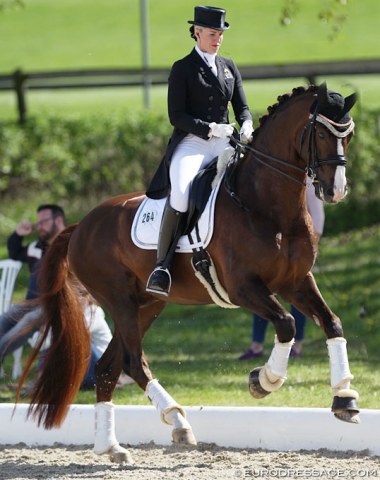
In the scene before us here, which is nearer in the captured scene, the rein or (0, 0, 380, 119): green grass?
the rein

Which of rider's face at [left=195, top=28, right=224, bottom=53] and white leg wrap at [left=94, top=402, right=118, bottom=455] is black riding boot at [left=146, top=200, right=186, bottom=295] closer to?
white leg wrap at [left=94, top=402, right=118, bottom=455]

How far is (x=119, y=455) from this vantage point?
663 cm

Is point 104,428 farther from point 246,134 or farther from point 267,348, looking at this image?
point 267,348

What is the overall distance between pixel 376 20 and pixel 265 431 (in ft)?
130

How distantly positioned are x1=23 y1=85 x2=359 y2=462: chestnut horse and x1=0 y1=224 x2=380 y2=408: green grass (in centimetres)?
128

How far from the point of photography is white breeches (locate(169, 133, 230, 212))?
21.4ft

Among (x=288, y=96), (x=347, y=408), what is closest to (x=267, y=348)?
(x=347, y=408)

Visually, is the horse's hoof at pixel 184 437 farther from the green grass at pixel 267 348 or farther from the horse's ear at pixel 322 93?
the horse's ear at pixel 322 93

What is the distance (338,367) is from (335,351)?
3.7 inches

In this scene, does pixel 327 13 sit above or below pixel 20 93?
above

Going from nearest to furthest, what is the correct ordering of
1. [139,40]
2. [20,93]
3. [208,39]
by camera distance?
[208,39]
[20,93]
[139,40]

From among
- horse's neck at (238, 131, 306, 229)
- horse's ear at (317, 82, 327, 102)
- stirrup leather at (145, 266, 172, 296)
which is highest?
horse's ear at (317, 82, 327, 102)

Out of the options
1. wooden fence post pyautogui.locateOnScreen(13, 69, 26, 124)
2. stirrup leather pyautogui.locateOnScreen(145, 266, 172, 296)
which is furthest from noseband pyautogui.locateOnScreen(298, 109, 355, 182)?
wooden fence post pyautogui.locateOnScreen(13, 69, 26, 124)

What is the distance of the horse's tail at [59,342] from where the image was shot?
7121mm
